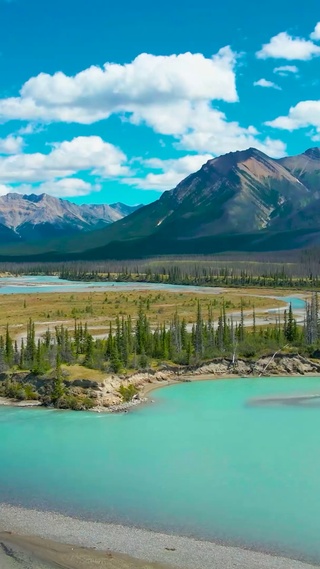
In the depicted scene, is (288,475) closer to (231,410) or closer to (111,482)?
(111,482)

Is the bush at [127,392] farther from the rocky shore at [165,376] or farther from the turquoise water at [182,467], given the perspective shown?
the turquoise water at [182,467]

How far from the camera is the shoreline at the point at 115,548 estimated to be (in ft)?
87.4

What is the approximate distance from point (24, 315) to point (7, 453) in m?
87.0

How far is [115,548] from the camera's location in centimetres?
2833

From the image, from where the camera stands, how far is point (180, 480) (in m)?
37.8

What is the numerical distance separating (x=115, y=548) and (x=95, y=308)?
Result: 114 m

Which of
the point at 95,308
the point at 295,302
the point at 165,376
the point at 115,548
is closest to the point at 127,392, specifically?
the point at 165,376

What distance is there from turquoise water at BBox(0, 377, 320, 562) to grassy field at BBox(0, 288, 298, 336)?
163ft

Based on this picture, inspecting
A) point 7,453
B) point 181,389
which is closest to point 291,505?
point 7,453

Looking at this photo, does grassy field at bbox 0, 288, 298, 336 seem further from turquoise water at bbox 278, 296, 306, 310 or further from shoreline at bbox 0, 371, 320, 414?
shoreline at bbox 0, 371, 320, 414

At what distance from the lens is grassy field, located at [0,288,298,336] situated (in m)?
117

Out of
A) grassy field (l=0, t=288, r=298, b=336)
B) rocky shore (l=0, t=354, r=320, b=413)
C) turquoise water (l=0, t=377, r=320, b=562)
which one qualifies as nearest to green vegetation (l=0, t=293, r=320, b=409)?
rocky shore (l=0, t=354, r=320, b=413)

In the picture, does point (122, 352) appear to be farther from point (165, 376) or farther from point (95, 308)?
point (95, 308)

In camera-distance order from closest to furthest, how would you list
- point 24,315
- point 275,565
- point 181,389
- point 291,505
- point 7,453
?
point 275,565
point 291,505
point 7,453
point 181,389
point 24,315
